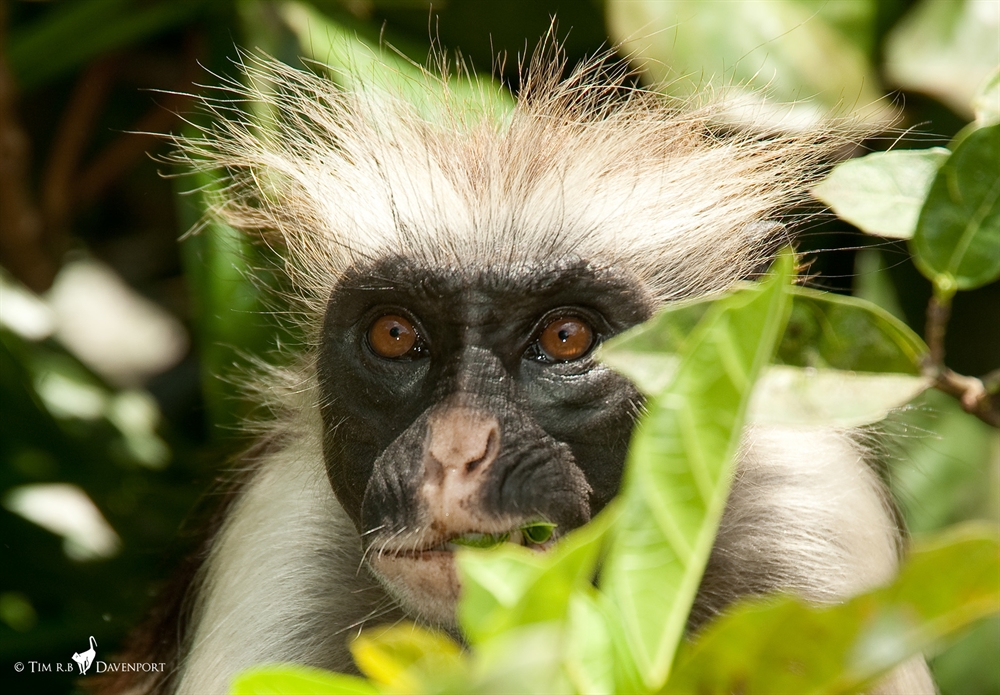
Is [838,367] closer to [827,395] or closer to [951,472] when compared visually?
[827,395]

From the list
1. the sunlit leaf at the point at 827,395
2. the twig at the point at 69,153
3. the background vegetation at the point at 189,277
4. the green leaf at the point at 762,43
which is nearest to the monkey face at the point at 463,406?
the sunlit leaf at the point at 827,395

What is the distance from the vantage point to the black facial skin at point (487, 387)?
6.35 ft

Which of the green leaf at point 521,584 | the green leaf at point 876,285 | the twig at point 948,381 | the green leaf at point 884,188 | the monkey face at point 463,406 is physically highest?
the green leaf at point 884,188

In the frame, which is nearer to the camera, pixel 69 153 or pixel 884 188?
pixel 884 188

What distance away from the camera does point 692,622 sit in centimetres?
231

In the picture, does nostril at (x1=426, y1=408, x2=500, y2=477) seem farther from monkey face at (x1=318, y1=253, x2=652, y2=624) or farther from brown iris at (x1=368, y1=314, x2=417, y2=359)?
brown iris at (x1=368, y1=314, x2=417, y2=359)

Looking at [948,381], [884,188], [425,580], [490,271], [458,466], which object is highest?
[884,188]

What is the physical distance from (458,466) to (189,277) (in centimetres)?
201

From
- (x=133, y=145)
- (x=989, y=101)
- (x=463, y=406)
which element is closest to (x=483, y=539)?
(x=463, y=406)

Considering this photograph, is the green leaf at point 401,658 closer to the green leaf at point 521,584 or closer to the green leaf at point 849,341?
the green leaf at point 521,584

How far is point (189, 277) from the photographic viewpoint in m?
3.57

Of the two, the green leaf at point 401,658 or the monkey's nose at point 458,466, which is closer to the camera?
the green leaf at point 401,658

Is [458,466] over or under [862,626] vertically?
under

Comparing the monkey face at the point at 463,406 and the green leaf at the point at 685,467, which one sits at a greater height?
the green leaf at the point at 685,467
